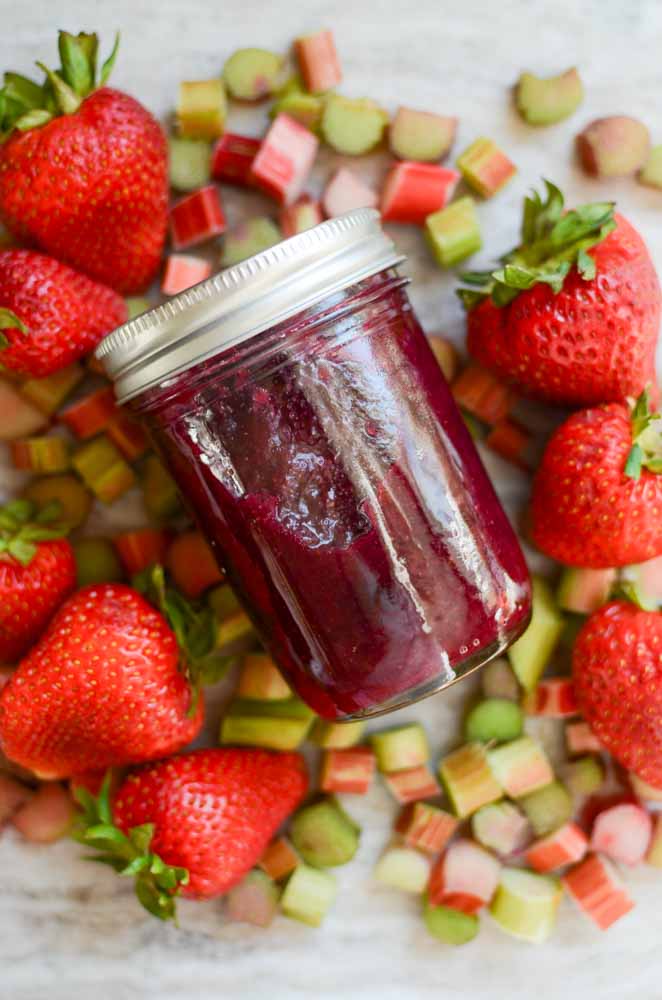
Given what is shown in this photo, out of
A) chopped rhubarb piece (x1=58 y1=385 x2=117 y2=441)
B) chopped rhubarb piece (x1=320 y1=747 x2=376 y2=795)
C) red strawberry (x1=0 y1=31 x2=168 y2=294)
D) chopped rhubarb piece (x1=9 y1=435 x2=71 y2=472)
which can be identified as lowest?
chopped rhubarb piece (x1=320 y1=747 x2=376 y2=795)

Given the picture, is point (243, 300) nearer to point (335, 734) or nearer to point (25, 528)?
point (25, 528)

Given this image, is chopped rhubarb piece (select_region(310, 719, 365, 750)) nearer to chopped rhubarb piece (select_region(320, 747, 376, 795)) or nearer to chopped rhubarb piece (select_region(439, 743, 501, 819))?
chopped rhubarb piece (select_region(320, 747, 376, 795))

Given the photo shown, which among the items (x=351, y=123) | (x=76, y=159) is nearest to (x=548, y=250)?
(x=351, y=123)

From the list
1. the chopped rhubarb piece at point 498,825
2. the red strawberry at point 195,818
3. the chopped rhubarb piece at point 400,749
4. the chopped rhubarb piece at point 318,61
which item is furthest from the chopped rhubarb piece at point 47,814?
the chopped rhubarb piece at point 318,61

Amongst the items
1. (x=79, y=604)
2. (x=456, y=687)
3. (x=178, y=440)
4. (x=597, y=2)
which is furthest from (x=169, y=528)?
(x=597, y=2)

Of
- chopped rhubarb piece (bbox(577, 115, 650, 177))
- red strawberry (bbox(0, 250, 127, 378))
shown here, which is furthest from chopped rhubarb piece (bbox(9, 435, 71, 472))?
chopped rhubarb piece (bbox(577, 115, 650, 177))

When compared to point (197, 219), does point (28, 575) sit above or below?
below
